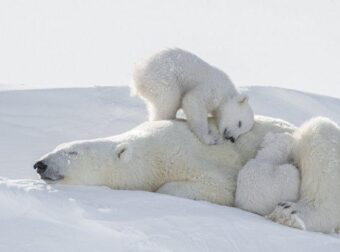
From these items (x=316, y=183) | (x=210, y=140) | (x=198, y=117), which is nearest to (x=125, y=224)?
(x=316, y=183)

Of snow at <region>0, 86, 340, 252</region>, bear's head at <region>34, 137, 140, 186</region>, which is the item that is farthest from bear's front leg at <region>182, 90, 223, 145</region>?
snow at <region>0, 86, 340, 252</region>

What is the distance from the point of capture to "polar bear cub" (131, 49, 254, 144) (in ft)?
17.3

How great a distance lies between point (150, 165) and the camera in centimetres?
465

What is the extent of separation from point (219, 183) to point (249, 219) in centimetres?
62

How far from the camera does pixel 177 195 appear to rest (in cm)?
446

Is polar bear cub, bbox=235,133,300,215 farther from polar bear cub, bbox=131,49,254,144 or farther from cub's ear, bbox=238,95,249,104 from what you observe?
cub's ear, bbox=238,95,249,104

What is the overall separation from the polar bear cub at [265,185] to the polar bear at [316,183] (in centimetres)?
7

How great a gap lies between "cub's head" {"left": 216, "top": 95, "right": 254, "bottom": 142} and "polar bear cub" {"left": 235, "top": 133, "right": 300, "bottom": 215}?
523mm

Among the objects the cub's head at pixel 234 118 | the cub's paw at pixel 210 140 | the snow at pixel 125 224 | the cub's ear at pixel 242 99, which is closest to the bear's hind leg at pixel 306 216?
the snow at pixel 125 224

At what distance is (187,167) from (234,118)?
0.87 meters

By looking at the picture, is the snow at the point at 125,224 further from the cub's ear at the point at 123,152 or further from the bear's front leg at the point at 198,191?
the cub's ear at the point at 123,152

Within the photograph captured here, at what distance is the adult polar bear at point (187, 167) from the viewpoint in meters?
4.40

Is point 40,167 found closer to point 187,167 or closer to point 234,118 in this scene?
point 187,167

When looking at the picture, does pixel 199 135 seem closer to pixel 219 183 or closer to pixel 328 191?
pixel 219 183
